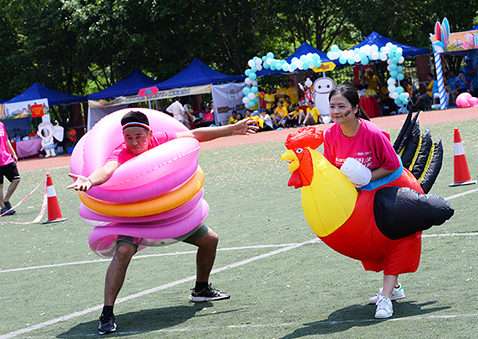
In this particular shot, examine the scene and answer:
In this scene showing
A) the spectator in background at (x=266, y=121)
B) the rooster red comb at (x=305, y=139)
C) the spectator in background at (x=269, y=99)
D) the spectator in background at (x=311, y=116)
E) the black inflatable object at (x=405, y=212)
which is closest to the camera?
the black inflatable object at (x=405, y=212)

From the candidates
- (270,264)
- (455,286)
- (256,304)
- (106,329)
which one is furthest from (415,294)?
(106,329)

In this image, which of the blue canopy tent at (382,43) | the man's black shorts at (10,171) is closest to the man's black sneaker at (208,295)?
the man's black shorts at (10,171)

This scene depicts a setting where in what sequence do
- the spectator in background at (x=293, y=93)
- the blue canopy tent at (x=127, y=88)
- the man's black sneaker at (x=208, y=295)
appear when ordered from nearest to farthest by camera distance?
the man's black sneaker at (x=208, y=295), the spectator in background at (x=293, y=93), the blue canopy tent at (x=127, y=88)

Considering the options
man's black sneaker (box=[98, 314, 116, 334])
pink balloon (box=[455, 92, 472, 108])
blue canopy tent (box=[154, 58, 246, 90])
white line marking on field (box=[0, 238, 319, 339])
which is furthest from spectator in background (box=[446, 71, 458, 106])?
man's black sneaker (box=[98, 314, 116, 334])

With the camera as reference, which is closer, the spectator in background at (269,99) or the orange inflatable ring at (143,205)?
the orange inflatable ring at (143,205)

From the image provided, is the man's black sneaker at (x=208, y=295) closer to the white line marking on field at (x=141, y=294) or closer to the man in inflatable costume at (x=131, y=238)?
the man in inflatable costume at (x=131, y=238)

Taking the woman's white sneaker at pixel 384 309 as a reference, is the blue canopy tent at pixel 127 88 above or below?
above

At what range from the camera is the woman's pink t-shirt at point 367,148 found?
4.23 meters

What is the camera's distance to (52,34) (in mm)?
35125

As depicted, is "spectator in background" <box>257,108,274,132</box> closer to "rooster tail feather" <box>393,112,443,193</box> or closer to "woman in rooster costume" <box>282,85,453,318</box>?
"rooster tail feather" <box>393,112,443,193</box>

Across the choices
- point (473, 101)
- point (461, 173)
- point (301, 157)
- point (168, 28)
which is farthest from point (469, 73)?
point (301, 157)

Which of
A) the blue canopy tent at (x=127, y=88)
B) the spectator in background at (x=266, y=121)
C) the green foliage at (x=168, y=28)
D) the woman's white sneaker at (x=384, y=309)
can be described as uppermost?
the green foliage at (x=168, y=28)

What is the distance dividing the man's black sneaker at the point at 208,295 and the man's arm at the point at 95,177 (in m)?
1.39

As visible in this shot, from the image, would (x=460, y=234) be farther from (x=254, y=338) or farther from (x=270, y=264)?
(x=254, y=338)
